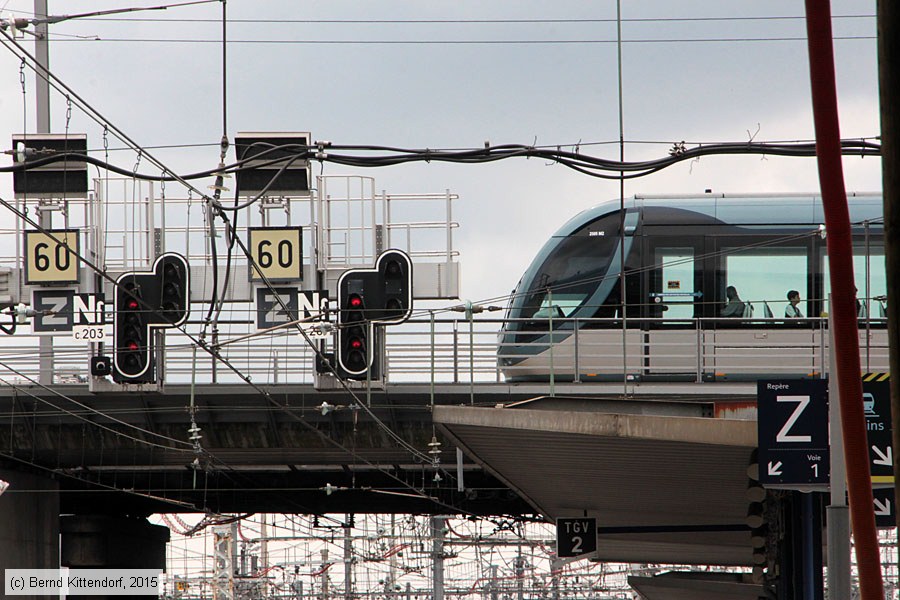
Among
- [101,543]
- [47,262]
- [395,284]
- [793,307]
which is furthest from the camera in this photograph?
[101,543]

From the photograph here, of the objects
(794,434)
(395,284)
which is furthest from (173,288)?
(794,434)

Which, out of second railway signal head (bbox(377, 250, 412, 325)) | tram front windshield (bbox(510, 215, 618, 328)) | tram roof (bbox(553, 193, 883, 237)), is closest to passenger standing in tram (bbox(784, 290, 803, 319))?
tram roof (bbox(553, 193, 883, 237))

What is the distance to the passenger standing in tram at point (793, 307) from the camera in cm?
2508

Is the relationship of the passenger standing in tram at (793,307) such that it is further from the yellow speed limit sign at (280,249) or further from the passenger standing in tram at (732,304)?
the yellow speed limit sign at (280,249)

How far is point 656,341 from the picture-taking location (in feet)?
83.0

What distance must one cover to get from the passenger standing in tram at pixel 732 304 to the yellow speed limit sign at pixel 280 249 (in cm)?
755

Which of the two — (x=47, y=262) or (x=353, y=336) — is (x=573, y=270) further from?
(x=47, y=262)

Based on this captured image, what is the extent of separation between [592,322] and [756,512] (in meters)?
8.79

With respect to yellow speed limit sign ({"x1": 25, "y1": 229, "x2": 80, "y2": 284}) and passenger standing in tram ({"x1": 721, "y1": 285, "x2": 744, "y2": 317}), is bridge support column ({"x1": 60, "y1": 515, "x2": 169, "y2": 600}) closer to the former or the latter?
yellow speed limit sign ({"x1": 25, "y1": 229, "x2": 80, "y2": 284})

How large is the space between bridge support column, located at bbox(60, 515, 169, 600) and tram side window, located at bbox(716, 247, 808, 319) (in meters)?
15.5

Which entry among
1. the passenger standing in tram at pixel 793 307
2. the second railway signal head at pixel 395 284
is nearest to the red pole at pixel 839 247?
the second railway signal head at pixel 395 284

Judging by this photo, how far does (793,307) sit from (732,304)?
3.41 ft

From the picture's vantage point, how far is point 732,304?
25.4 meters

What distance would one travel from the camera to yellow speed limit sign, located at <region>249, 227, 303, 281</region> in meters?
23.0
